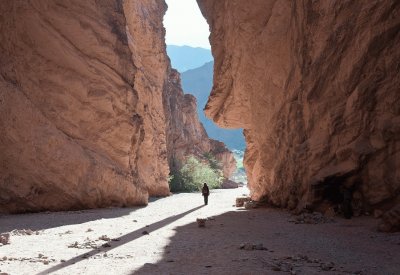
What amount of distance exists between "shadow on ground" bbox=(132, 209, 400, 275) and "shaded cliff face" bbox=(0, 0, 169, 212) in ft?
25.6

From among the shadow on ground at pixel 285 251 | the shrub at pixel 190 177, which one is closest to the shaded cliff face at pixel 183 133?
the shrub at pixel 190 177

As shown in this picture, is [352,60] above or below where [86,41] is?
below

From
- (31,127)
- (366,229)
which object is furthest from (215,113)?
(366,229)

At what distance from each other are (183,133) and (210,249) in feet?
135

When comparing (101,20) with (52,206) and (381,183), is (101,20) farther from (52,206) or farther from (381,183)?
(381,183)

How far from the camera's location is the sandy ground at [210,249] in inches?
207

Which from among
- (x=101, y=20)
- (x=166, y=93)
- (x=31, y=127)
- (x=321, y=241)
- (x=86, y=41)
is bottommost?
(x=321, y=241)

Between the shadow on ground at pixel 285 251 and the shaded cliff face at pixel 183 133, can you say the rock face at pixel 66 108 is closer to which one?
the shadow on ground at pixel 285 251

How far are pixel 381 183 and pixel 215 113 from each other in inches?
462

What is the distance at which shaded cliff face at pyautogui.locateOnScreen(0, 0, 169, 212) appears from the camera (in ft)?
48.8

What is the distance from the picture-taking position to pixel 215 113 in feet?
67.5

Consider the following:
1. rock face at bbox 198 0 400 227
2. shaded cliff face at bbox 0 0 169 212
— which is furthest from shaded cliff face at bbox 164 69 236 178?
rock face at bbox 198 0 400 227

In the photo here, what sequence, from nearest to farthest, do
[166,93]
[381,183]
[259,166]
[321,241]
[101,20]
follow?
[321,241], [381,183], [259,166], [101,20], [166,93]

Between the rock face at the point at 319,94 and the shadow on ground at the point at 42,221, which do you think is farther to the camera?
the shadow on ground at the point at 42,221
